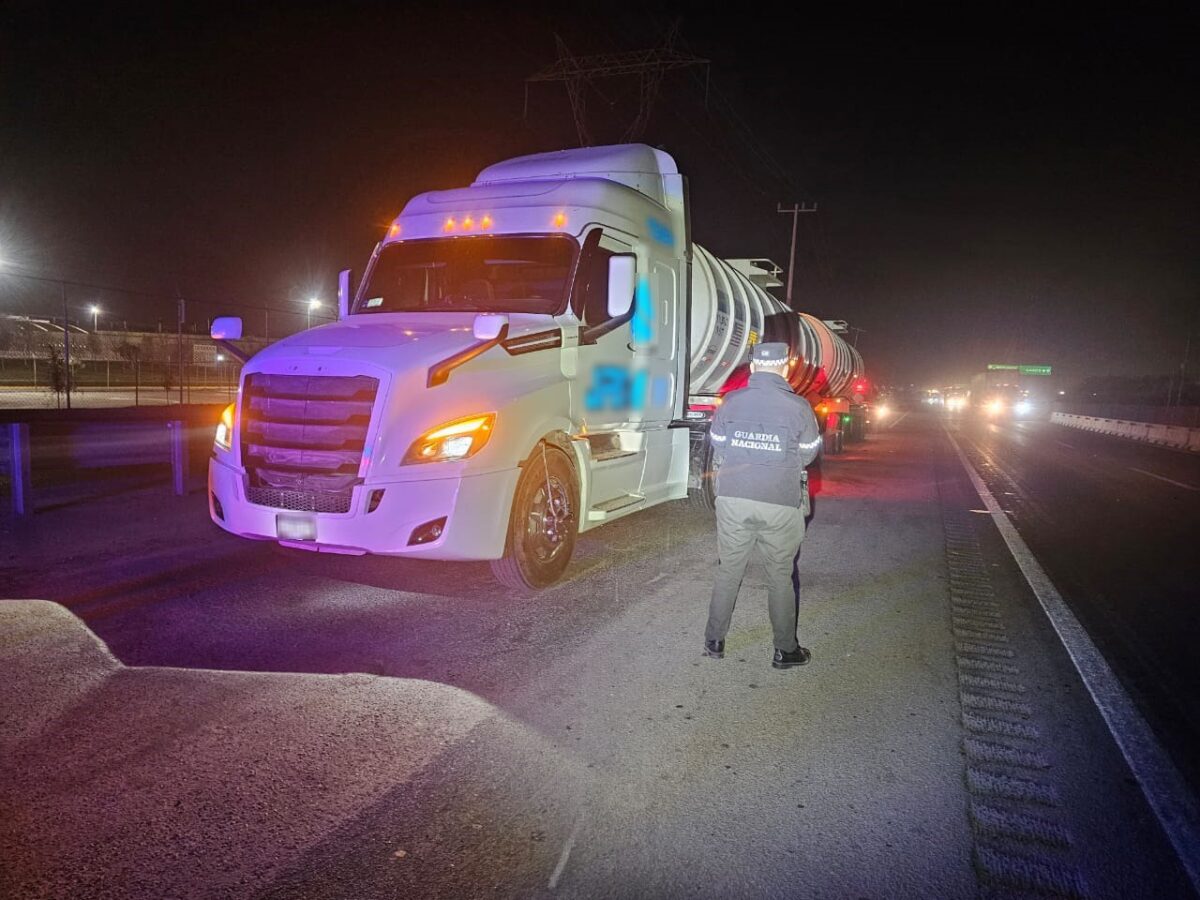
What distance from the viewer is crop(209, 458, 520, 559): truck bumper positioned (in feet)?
15.4

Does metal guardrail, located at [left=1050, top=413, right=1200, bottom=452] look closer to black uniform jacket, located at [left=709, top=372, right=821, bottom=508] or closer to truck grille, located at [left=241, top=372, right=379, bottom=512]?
black uniform jacket, located at [left=709, top=372, right=821, bottom=508]

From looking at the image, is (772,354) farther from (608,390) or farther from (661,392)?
(661,392)

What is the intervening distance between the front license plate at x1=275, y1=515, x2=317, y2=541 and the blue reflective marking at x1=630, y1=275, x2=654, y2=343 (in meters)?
3.18

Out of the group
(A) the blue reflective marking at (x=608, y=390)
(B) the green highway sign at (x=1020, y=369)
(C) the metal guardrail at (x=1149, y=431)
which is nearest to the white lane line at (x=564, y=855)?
(A) the blue reflective marking at (x=608, y=390)

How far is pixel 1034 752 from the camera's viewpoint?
3.48 m

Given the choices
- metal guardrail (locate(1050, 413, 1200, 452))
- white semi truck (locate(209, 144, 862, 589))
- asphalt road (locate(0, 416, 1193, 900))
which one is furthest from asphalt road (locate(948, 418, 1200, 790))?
metal guardrail (locate(1050, 413, 1200, 452))

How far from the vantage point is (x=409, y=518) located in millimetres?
4711

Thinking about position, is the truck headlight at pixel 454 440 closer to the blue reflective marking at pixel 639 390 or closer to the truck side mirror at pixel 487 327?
the truck side mirror at pixel 487 327

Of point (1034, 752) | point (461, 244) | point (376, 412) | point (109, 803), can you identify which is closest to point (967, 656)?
point (1034, 752)

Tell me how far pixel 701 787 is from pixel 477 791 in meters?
0.91

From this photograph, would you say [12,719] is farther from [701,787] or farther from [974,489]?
[974,489]

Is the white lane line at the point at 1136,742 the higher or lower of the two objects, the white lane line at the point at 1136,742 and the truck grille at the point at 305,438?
the lower

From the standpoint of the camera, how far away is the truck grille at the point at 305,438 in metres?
4.77

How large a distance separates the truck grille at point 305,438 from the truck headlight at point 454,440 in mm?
357
